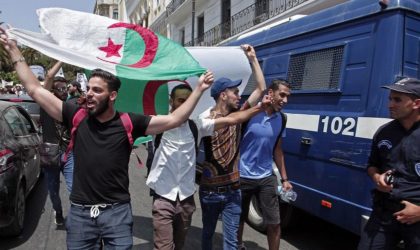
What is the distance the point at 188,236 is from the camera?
5289mm

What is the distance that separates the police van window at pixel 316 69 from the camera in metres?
4.39

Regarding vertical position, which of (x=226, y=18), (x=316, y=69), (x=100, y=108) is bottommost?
(x=100, y=108)

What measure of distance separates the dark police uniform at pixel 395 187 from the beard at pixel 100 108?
6.12 ft

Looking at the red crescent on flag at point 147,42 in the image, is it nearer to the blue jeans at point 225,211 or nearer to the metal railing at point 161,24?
the blue jeans at point 225,211

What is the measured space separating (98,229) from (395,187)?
6.43 ft

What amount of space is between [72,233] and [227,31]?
15.8m

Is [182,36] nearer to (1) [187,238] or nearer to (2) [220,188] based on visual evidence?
(1) [187,238]

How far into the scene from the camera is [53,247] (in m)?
4.77

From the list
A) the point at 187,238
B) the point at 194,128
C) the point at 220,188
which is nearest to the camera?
the point at 194,128

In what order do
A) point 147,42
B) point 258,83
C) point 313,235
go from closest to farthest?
point 147,42 → point 258,83 → point 313,235

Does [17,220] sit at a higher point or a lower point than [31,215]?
higher

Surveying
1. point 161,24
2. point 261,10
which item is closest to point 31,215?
point 261,10

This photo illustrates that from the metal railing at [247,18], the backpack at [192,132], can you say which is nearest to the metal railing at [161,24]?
the metal railing at [247,18]

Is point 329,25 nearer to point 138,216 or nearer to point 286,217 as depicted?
point 286,217
